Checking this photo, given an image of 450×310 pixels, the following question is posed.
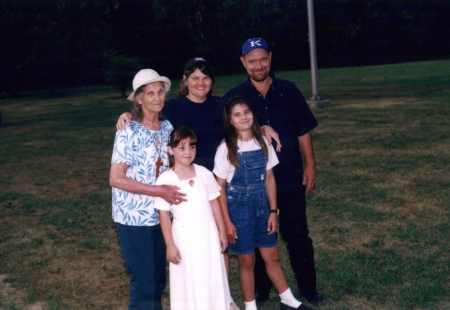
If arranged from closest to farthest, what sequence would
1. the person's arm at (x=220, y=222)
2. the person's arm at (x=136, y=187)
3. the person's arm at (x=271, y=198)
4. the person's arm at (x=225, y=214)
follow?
the person's arm at (x=136, y=187), the person's arm at (x=220, y=222), the person's arm at (x=225, y=214), the person's arm at (x=271, y=198)

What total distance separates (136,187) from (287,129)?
141 cm

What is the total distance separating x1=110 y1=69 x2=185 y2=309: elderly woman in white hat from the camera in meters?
3.63

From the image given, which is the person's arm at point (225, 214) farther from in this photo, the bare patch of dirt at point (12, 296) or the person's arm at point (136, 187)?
the bare patch of dirt at point (12, 296)

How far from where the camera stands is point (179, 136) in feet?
12.1

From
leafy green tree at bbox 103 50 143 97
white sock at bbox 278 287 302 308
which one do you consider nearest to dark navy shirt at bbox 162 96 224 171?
white sock at bbox 278 287 302 308

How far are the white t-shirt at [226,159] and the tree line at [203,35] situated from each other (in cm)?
3241

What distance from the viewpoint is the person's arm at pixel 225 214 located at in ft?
13.1

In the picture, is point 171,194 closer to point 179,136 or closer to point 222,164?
point 179,136

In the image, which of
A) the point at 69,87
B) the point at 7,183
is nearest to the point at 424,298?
the point at 7,183

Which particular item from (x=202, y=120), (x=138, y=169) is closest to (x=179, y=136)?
(x=138, y=169)

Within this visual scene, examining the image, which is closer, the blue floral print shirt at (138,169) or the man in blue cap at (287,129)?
the blue floral print shirt at (138,169)

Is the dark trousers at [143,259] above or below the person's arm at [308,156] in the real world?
below

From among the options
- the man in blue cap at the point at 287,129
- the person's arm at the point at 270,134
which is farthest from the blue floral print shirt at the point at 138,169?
the man in blue cap at the point at 287,129

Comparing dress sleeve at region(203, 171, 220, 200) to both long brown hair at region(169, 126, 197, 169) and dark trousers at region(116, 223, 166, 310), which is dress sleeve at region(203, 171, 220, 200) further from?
dark trousers at region(116, 223, 166, 310)
